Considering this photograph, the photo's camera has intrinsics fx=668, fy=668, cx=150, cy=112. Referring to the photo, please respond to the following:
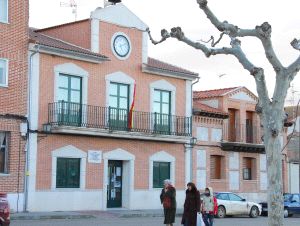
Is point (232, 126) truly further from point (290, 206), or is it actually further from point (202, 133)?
point (290, 206)

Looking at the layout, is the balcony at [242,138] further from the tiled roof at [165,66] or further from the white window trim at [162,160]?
the tiled roof at [165,66]

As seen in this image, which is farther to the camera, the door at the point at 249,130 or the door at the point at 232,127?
the door at the point at 249,130

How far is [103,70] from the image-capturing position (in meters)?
32.7

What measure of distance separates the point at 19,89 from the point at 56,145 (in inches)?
122

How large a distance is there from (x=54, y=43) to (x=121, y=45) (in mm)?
4097

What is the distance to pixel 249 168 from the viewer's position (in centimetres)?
4131

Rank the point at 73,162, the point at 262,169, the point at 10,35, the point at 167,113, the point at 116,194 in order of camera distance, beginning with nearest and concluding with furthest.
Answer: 1. the point at 10,35
2. the point at 73,162
3. the point at 116,194
4. the point at 167,113
5. the point at 262,169

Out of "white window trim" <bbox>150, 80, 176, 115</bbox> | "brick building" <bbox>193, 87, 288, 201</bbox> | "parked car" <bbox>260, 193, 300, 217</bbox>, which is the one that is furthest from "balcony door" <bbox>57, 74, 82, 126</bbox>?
A: "parked car" <bbox>260, 193, 300, 217</bbox>

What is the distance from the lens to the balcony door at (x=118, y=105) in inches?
1275

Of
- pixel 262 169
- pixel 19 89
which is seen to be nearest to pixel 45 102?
pixel 19 89

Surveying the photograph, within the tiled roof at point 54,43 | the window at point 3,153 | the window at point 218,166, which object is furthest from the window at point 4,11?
the window at point 218,166

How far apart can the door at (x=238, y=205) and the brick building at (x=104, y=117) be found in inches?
150

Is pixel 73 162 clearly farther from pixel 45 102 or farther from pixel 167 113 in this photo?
pixel 167 113

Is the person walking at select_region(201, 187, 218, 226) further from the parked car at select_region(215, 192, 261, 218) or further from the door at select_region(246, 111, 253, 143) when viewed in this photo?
the door at select_region(246, 111, 253, 143)
